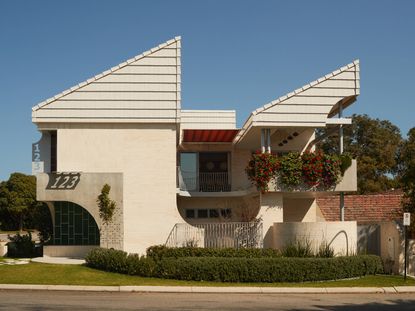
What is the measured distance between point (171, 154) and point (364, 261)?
9.36 meters

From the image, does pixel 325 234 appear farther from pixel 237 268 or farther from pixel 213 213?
pixel 213 213

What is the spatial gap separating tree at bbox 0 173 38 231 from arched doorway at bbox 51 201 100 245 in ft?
154

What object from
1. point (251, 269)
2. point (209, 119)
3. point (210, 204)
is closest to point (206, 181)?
point (210, 204)

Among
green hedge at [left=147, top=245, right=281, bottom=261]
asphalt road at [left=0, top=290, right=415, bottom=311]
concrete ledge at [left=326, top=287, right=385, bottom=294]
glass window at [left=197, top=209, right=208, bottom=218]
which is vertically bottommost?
concrete ledge at [left=326, top=287, right=385, bottom=294]

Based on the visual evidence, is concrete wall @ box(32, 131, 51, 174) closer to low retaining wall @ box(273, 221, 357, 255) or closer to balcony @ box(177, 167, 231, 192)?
balcony @ box(177, 167, 231, 192)

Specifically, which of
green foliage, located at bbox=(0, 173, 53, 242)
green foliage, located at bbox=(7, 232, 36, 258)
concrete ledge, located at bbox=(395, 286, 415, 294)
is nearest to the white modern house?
green foliage, located at bbox=(7, 232, 36, 258)

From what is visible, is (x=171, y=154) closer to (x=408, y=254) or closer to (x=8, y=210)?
(x=408, y=254)

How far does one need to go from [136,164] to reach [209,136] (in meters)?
5.50

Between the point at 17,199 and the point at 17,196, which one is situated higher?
the point at 17,196

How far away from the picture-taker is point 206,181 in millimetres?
30531

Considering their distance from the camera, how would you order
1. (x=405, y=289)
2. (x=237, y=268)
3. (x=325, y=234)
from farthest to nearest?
(x=325, y=234)
(x=237, y=268)
(x=405, y=289)

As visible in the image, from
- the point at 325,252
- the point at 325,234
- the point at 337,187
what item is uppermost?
the point at 337,187

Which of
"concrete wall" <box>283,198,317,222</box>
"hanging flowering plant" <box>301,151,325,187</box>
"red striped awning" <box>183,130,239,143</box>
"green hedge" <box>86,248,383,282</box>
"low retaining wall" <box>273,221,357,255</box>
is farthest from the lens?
"concrete wall" <box>283,198,317,222</box>

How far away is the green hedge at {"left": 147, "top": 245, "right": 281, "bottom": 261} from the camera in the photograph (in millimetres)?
21859
